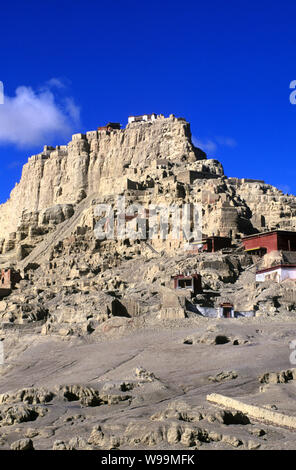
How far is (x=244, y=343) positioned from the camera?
24859mm

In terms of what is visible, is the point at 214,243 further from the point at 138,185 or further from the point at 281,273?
the point at 138,185

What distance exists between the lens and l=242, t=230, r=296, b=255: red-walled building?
43438 mm

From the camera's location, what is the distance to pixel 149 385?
19.2m

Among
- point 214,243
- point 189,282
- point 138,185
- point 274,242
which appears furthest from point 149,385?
point 138,185

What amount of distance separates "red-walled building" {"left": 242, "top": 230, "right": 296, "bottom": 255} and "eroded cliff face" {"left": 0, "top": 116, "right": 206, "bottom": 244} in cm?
2875

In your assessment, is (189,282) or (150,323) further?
(189,282)

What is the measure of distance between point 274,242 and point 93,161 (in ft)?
161

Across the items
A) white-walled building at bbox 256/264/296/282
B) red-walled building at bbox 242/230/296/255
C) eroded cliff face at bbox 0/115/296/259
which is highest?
eroded cliff face at bbox 0/115/296/259

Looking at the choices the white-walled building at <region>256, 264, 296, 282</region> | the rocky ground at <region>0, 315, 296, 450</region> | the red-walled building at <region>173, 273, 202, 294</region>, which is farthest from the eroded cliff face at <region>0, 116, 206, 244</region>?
the rocky ground at <region>0, 315, 296, 450</region>

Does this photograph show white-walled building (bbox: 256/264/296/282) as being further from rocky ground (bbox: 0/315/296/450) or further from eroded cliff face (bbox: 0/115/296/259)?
eroded cliff face (bbox: 0/115/296/259)

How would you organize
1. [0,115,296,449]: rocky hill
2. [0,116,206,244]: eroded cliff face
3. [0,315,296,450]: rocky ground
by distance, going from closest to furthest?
1. [0,315,296,450]: rocky ground
2. [0,115,296,449]: rocky hill
3. [0,116,206,244]: eroded cliff face

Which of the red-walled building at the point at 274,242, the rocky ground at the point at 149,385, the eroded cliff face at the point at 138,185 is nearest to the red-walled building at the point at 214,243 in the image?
the red-walled building at the point at 274,242

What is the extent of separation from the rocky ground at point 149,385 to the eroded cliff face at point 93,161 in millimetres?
43628
